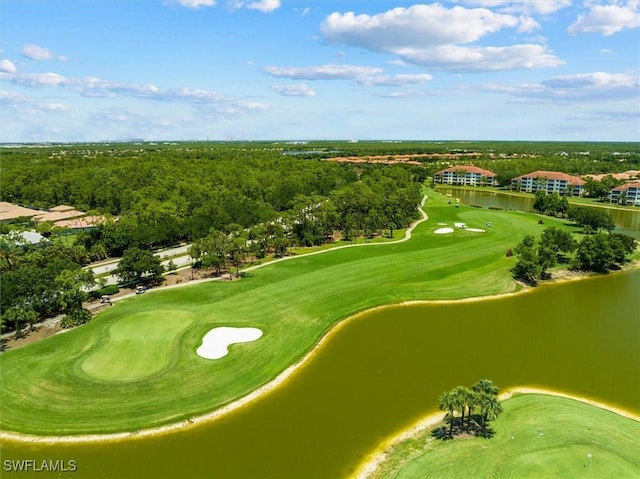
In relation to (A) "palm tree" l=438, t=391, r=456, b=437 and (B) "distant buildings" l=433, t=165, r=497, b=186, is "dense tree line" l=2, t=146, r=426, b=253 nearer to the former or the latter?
(B) "distant buildings" l=433, t=165, r=497, b=186

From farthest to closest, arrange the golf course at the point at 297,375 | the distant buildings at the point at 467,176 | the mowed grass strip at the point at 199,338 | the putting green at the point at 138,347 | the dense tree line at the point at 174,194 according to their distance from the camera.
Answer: the distant buildings at the point at 467,176 < the dense tree line at the point at 174,194 < the putting green at the point at 138,347 < the mowed grass strip at the point at 199,338 < the golf course at the point at 297,375

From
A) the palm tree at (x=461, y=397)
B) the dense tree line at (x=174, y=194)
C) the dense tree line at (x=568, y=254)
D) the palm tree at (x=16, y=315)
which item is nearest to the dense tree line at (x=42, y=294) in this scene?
the palm tree at (x=16, y=315)

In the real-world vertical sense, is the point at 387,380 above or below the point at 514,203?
below

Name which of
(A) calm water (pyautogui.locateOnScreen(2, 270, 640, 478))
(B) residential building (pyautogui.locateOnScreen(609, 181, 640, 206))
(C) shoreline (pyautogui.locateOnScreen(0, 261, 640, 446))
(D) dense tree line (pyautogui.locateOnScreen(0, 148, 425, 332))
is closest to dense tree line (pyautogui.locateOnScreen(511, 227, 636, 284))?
(A) calm water (pyautogui.locateOnScreen(2, 270, 640, 478))

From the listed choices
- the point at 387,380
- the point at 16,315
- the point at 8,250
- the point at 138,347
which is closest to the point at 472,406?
the point at 387,380

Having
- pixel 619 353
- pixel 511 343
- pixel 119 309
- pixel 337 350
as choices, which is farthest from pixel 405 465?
pixel 119 309

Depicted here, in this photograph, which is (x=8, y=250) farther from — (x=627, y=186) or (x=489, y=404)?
(x=627, y=186)

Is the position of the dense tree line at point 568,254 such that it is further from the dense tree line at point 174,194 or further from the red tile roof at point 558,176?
the red tile roof at point 558,176
